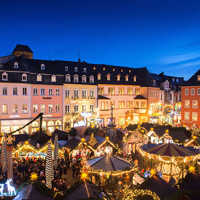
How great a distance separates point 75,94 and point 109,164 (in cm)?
2114

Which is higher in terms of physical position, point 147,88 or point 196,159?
point 147,88

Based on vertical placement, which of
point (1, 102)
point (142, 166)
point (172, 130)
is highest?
point (1, 102)

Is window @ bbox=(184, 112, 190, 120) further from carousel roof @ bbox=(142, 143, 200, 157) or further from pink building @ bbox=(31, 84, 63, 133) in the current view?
carousel roof @ bbox=(142, 143, 200, 157)

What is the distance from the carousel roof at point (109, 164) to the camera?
12.0 m

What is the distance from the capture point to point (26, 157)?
628 inches

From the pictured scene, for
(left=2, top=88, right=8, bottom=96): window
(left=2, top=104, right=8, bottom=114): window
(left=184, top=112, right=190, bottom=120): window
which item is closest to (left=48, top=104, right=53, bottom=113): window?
(left=2, top=104, right=8, bottom=114): window

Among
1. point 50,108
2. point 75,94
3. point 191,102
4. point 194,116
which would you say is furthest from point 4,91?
point 194,116

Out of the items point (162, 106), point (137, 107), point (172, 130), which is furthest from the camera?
point (162, 106)

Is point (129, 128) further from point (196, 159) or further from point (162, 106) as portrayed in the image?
point (162, 106)

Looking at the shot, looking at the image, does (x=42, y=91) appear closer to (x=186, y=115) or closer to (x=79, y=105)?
(x=79, y=105)

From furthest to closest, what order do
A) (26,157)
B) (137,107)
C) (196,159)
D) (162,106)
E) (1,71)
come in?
(162,106)
(137,107)
(1,71)
(26,157)
(196,159)

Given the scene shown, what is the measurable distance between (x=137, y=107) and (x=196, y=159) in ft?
82.1

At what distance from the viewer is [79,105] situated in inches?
1286

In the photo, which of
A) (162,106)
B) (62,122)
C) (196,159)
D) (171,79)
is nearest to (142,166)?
(196,159)
